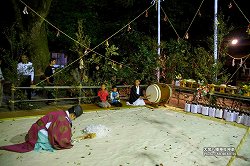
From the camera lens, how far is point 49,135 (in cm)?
611

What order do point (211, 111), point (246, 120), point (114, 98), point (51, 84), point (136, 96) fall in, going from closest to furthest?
point (246, 120) → point (211, 111) → point (51, 84) → point (114, 98) → point (136, 96)

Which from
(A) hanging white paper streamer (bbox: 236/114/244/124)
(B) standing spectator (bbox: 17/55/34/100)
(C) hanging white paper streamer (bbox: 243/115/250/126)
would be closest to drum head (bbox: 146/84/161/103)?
(A) hanging white paper streamer (bbox: 236/114/244/124)

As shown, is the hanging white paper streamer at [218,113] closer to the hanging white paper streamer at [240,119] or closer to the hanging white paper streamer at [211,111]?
the hanging white paper streamer at [211,111]

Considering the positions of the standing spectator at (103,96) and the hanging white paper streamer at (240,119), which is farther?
the standing spectator at (103,96)

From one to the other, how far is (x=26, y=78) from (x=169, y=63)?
7.54 m

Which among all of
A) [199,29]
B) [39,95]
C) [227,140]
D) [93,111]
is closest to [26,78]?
[39,95]

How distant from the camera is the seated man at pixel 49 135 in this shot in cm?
609

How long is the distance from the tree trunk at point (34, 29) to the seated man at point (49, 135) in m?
8.85

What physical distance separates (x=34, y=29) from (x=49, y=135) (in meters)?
10.2

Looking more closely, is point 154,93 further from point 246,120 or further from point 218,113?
point 246,120

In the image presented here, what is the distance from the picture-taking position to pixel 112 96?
1208 cm

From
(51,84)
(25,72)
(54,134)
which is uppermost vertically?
(25,72)

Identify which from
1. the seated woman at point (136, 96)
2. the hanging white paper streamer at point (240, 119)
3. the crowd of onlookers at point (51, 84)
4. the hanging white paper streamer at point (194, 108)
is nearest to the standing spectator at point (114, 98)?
the crowd of onlookers at point (51, 84)

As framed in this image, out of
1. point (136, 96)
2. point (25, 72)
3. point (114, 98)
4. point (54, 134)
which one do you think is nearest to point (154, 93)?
point (136, 96)
